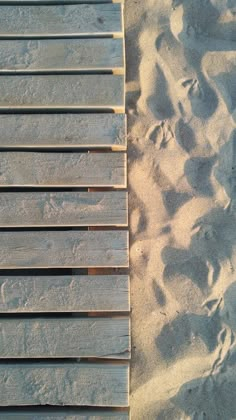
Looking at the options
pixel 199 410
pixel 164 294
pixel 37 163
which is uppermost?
pixel 37 163

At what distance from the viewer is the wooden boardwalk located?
2168 millimetres

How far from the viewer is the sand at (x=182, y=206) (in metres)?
2.35

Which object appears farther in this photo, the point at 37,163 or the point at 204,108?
the point at 204,108

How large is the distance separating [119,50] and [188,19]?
1.72ft

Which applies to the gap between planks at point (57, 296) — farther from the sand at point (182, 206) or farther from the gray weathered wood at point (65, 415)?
the gray weathered wood at point (65, 415)

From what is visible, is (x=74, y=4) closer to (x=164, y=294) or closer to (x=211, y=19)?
(x=211, y=19)

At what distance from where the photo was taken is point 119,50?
227 centimetres

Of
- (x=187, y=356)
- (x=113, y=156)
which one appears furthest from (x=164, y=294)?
(x=113, y=156)

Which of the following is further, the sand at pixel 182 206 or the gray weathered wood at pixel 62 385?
the sand at pixel 182 206

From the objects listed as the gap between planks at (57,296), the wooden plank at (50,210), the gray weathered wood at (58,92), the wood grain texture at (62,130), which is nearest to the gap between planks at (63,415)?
the gap between planks at (57,296)

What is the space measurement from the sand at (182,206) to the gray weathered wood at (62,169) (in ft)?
0.79

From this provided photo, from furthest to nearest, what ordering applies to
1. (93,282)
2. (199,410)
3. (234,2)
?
1. (234,2)
2. (199,410)
3. (93,282)

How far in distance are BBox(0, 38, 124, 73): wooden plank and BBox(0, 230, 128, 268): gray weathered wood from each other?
34.6 inches

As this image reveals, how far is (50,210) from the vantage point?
7.23ft
